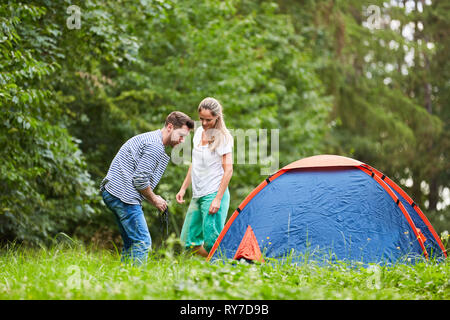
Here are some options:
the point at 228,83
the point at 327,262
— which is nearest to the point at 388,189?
the point at 327,262

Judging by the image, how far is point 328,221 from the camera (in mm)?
5012

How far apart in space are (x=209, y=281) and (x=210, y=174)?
178cm

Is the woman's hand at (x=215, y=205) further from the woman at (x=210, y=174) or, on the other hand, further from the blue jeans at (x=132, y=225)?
the blue jeans at (x=132, y=225)

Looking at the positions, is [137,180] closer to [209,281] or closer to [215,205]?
[215,205]

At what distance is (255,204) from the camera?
210 inches

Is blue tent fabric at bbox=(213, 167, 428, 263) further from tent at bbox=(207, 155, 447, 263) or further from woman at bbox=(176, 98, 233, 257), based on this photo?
woman at bbox=(176, 98, 233, 257)

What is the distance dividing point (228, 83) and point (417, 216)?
6.43m

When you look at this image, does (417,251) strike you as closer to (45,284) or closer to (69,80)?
(45,284)

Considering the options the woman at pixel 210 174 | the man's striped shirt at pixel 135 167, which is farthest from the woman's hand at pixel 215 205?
the man's striped shirt at pixel 135 167

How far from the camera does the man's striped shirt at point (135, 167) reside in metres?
4.32

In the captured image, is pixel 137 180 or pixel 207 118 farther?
pixel 207 118

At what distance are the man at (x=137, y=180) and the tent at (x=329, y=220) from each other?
869 millimetres

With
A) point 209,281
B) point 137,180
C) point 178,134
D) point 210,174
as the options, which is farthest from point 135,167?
point 209,281

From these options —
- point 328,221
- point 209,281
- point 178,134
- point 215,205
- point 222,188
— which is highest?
point 178,134
